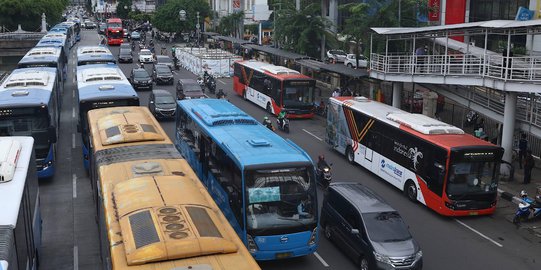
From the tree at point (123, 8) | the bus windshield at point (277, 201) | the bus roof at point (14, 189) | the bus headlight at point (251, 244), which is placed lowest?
the bus headlight at point (251, 244)

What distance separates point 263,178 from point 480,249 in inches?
277

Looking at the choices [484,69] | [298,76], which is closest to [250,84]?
[298,76]

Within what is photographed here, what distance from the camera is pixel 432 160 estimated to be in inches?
731

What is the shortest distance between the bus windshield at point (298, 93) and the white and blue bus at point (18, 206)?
65.8 ft

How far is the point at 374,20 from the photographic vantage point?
33.5 metres

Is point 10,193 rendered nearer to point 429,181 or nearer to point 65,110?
point 429,181

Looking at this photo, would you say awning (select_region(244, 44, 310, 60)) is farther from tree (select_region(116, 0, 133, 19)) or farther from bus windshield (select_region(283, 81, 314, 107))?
tree (select_region(116, 0, 133, 19))

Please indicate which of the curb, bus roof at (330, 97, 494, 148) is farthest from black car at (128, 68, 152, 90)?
the curb

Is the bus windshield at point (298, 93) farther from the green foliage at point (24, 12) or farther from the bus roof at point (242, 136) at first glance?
the green foliage at point (24, 12)

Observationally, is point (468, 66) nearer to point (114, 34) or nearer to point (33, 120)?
point (33, 120)

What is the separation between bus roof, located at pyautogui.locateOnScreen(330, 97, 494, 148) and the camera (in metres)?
18.5

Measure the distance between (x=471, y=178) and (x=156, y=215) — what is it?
1201 cm

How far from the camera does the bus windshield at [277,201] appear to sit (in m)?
13.6

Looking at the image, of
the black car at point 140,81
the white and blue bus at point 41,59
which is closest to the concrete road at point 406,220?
the white and blue bus at point 41,59
